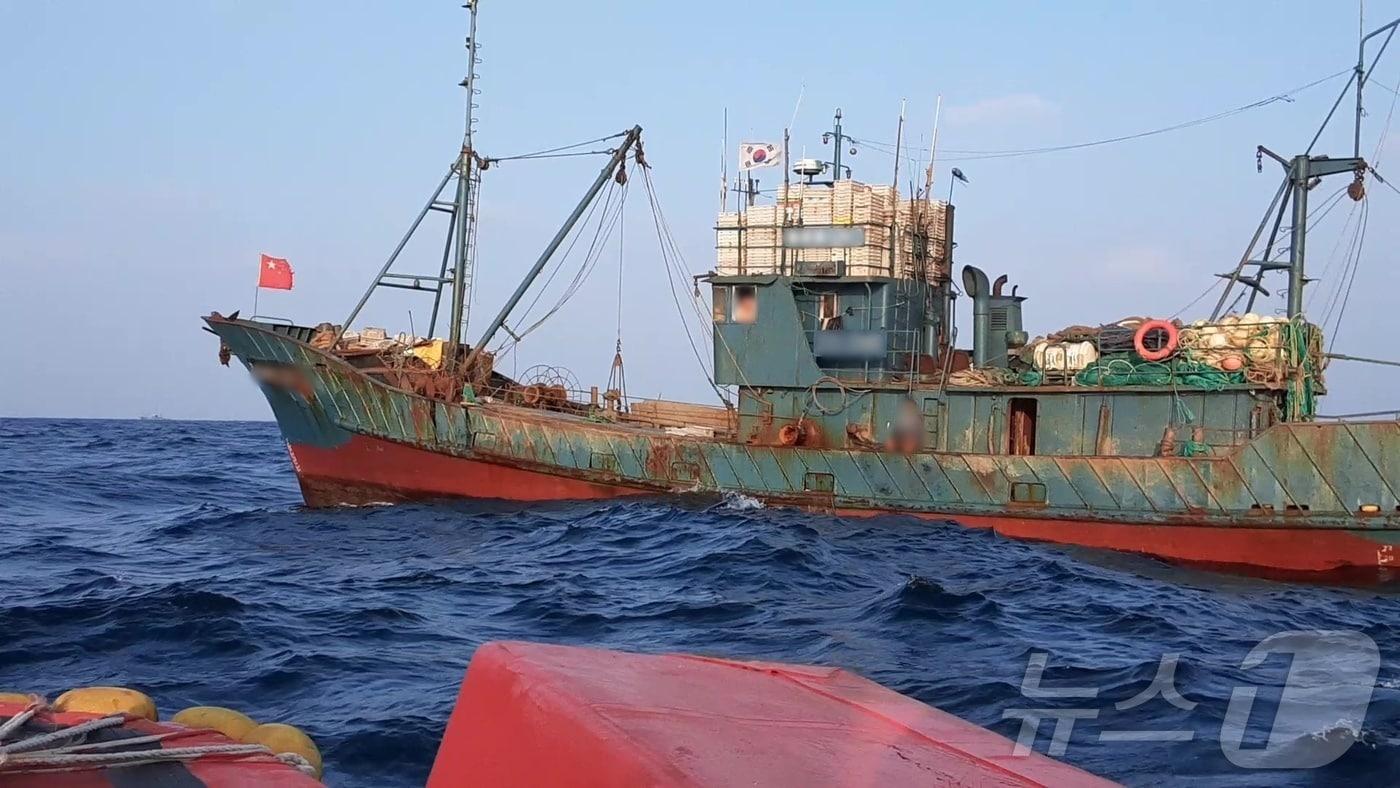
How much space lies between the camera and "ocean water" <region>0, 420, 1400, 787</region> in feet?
26.5

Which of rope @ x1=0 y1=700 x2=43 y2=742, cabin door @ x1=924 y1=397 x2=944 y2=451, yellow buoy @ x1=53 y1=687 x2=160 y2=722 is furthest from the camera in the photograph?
cabin door @ x1=924 y1=397 x2=944 y2=451

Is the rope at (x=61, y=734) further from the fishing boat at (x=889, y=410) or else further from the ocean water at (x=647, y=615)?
the fishing boat at (x=889, y=410)

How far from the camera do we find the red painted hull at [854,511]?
1906 centimetres

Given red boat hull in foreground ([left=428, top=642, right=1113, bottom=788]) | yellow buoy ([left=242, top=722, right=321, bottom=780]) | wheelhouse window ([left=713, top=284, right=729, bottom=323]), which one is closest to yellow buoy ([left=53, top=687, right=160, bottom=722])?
yellow buoy ([left=242, top=722, right=321, bottom=780])

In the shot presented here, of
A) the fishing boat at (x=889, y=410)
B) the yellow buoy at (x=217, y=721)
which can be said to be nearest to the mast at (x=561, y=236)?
the fishing boat at (x=889, y=410)

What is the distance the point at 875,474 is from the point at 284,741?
1750 centimetres

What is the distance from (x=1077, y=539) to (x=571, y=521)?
8493mm

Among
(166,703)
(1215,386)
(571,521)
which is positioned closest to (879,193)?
(1215,386)

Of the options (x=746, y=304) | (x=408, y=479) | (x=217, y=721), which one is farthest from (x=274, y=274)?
(x=217, y=721)

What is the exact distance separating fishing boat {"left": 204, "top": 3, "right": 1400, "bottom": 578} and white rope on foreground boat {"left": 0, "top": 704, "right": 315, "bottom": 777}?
18.0m

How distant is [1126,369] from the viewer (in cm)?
2116

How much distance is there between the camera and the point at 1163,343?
20938mm

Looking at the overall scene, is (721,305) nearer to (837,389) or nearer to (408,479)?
(837,389)

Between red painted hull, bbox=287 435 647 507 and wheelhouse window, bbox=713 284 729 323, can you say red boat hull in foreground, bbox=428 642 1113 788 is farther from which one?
wheelhouse window, bbox=713 284 729 323
